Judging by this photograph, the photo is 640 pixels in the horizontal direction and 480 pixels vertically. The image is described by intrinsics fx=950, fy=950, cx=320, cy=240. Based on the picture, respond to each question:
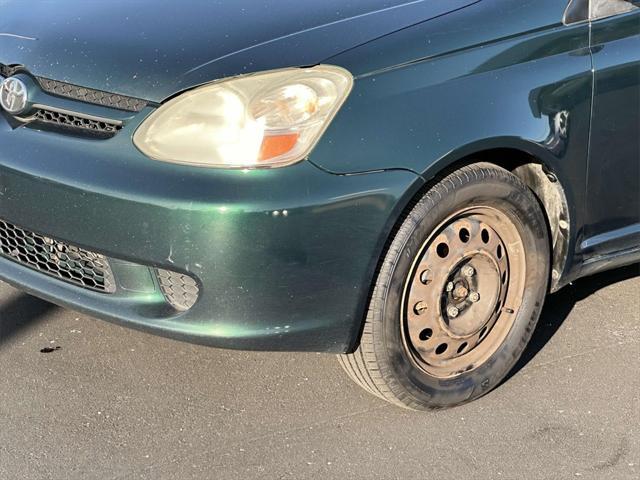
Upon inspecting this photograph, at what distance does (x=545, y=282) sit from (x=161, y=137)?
4.47 feet

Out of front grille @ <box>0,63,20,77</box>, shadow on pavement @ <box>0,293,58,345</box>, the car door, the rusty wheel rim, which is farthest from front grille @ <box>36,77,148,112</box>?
the car door

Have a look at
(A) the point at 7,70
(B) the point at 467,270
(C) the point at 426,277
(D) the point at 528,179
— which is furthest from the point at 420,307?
(A) the point at 7,70

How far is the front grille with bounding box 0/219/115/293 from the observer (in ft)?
9.02

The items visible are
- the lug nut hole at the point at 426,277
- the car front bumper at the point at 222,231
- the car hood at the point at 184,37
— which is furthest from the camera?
the lug nut hole at the point at 426,277

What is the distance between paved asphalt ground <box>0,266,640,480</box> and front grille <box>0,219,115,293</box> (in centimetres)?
43

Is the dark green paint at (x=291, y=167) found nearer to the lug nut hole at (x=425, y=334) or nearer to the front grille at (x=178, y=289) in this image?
the front grille at (x=178, y=289)

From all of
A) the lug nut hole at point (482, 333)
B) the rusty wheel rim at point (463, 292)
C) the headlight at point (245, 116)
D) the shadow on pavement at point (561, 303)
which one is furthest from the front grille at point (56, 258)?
the shadow on pavement at point (561, 303)

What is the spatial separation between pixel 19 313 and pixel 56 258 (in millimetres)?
787

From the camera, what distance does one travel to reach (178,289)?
8.67 ft

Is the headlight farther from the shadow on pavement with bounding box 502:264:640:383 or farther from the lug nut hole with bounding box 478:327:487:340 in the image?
the shadow on pavement with bounding box 502:264:640:383

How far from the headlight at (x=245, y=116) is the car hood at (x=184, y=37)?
0.04 metres

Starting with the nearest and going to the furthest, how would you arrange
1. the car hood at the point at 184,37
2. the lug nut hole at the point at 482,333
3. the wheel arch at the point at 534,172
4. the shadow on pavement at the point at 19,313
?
the car hood at the point at 184,37 → the wheel arch at the point at 534,172 → the lug nut hole at the point at 482,333 → the shadow on pavement at the point at 19,313

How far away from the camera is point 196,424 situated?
115 inches

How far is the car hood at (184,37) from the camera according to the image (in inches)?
102
